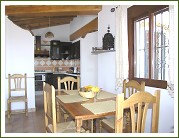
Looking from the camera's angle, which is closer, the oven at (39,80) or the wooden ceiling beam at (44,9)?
the wooden ceiling beam at (44,9)

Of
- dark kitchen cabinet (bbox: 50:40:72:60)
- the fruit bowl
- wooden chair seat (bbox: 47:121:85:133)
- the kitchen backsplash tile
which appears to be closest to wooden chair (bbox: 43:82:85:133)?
wooden chair seat (bbox: 47:121:85:133)

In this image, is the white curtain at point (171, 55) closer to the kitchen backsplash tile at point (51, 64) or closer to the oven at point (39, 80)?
the kitchen backsplash tile at point (51, 64)

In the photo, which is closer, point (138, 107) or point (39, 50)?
point (138, 107)

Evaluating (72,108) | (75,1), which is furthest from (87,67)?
(75,1)

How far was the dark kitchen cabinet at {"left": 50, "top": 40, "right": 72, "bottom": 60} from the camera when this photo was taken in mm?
6836

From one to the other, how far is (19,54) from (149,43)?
2890 mm

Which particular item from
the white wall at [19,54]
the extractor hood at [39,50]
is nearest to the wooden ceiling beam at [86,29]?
the extractor hood at [39,50]

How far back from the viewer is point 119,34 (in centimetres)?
303

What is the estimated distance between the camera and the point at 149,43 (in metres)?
2.57

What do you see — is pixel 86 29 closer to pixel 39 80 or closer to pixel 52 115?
pixel 39 80

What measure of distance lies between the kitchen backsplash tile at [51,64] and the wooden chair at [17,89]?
2807 mm

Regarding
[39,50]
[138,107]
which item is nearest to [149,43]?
[138,107]

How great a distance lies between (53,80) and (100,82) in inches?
116

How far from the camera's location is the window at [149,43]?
2.34 m
